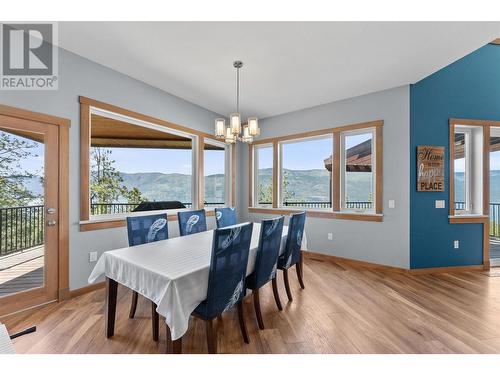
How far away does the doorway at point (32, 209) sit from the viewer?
2199mm

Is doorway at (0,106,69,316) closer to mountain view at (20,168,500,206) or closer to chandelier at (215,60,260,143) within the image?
mountain view at (20,168,500,206)

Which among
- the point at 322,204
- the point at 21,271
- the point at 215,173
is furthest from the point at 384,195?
the point at 21,271

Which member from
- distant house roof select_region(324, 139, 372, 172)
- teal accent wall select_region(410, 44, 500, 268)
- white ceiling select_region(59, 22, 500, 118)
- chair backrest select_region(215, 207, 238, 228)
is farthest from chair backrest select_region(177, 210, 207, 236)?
teal accent wall select_region(410, 44, 500, 268)

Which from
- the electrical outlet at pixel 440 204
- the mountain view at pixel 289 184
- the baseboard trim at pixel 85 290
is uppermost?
the mountain view at pixel 289 184

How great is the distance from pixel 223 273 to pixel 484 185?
4.32 m

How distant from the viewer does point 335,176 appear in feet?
13.1

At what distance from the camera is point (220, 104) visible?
13.5 feet

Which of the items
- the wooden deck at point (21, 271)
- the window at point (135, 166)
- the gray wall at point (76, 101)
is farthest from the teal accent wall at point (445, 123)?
the wooden deck at point (21, 271)

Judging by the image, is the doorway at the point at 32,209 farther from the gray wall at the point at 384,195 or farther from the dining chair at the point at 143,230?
the gray wall at the point at 384,195

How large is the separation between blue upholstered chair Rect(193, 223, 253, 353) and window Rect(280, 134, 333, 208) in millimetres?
2906

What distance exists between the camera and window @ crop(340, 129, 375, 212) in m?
3.74

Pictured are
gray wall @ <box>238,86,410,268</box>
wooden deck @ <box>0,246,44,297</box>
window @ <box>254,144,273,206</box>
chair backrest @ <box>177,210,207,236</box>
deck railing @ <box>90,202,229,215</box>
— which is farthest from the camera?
window @ <box>254,144,273,206</box>

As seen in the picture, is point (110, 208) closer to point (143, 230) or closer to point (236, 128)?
point (143, 230)

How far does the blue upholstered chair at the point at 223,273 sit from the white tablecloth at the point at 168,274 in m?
0.08
